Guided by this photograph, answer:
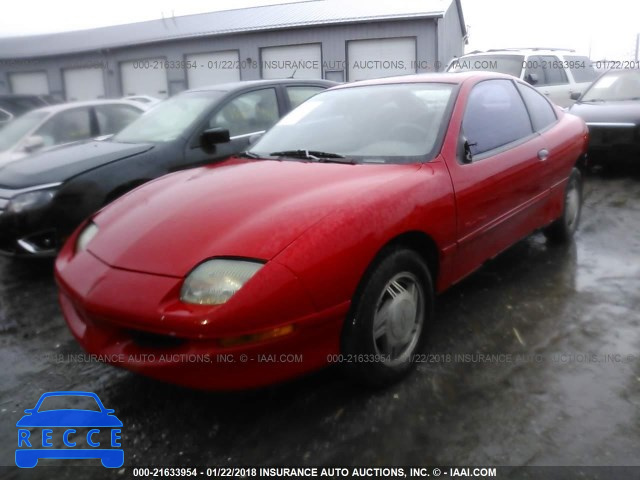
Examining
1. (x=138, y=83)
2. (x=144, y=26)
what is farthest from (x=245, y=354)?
(x=144, y=26)

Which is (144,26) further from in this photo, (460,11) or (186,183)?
(186,183)

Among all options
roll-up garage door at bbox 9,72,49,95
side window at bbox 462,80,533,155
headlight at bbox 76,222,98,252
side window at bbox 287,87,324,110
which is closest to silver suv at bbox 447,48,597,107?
side window at bbox 287,87,324,110

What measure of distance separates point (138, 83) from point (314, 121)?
2164 centimetres

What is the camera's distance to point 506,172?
3.31 meters

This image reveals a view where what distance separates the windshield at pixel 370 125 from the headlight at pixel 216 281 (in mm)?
1126

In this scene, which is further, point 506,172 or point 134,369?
point 506,172

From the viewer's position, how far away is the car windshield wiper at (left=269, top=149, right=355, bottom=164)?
2990 mm

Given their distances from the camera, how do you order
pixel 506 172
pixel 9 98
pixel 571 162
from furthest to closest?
pixel 9 98 → pixel 571 162 → pixel 506 172

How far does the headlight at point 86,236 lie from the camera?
8.86ft

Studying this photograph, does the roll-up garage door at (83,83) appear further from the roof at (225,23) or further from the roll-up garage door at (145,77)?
the roll-up garage door at (145,77)

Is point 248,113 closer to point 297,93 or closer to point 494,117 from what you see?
point 297,93

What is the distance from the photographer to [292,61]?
19312 millimetres

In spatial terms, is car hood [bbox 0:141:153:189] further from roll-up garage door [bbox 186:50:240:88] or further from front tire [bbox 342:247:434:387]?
roll-up garage door [bbox 186:50:240:88]

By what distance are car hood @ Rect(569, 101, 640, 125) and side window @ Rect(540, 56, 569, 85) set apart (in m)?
2.90
